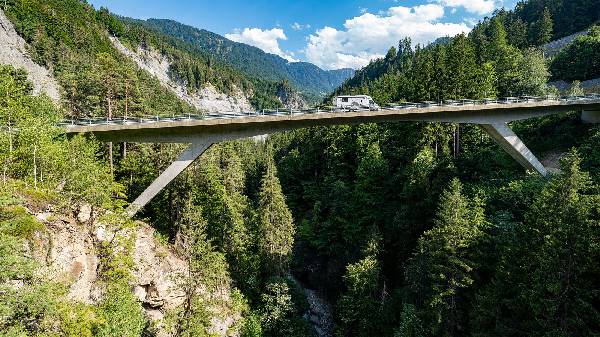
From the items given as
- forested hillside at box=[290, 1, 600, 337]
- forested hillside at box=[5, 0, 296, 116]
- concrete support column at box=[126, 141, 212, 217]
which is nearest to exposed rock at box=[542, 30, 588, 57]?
forested hillside at box=[290, 1, 600, 337]

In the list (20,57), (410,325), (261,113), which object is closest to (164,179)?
(261,113)

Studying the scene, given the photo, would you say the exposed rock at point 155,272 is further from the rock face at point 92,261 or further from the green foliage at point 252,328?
A: the green foliage at point 252,328

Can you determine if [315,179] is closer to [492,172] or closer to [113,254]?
[492,172]

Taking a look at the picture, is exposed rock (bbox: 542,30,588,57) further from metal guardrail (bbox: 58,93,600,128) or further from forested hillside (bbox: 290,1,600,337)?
metal guardrail (bbox: 58,93,600,128)

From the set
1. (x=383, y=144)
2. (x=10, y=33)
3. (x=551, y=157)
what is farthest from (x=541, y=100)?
(x=10, y=33)

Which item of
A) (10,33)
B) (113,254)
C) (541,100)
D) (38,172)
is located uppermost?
(10,33)

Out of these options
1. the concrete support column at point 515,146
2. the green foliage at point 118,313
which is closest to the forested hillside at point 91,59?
the green foliage at point 118,313
